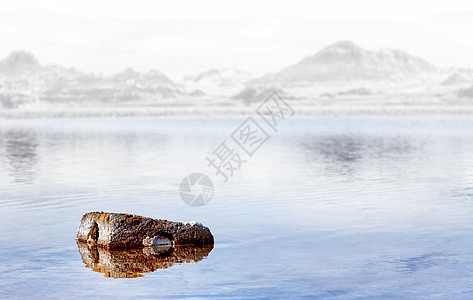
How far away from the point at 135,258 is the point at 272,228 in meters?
5.63

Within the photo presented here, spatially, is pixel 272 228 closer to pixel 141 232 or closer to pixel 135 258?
pixel 141 232

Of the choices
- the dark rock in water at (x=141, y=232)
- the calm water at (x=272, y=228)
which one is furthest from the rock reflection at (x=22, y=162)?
the dark rock in water at (x=141, y=232)

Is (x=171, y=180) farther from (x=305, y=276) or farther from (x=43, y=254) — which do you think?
(x=305, y=276)

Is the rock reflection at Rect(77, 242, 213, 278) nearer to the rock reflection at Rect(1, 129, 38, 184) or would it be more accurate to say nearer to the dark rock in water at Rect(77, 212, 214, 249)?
the dark rock in water at Rect(77, 212, 214, 249)

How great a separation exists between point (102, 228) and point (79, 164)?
28.7 metres

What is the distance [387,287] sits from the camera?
49.2ft

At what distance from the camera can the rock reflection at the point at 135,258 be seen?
54.5 ft

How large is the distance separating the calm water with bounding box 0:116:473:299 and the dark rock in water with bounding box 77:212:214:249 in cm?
88

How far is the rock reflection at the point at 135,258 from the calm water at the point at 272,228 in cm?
32

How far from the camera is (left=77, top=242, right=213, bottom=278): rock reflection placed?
16625 millimetres

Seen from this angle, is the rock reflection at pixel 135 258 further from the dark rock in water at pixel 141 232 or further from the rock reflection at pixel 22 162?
the rock reflection at pixel 22 162

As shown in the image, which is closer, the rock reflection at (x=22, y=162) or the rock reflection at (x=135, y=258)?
the rock reflection at (x=135, y=258)

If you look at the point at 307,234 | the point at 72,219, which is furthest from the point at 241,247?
the point at 72,219

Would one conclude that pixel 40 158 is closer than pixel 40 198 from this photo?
No
